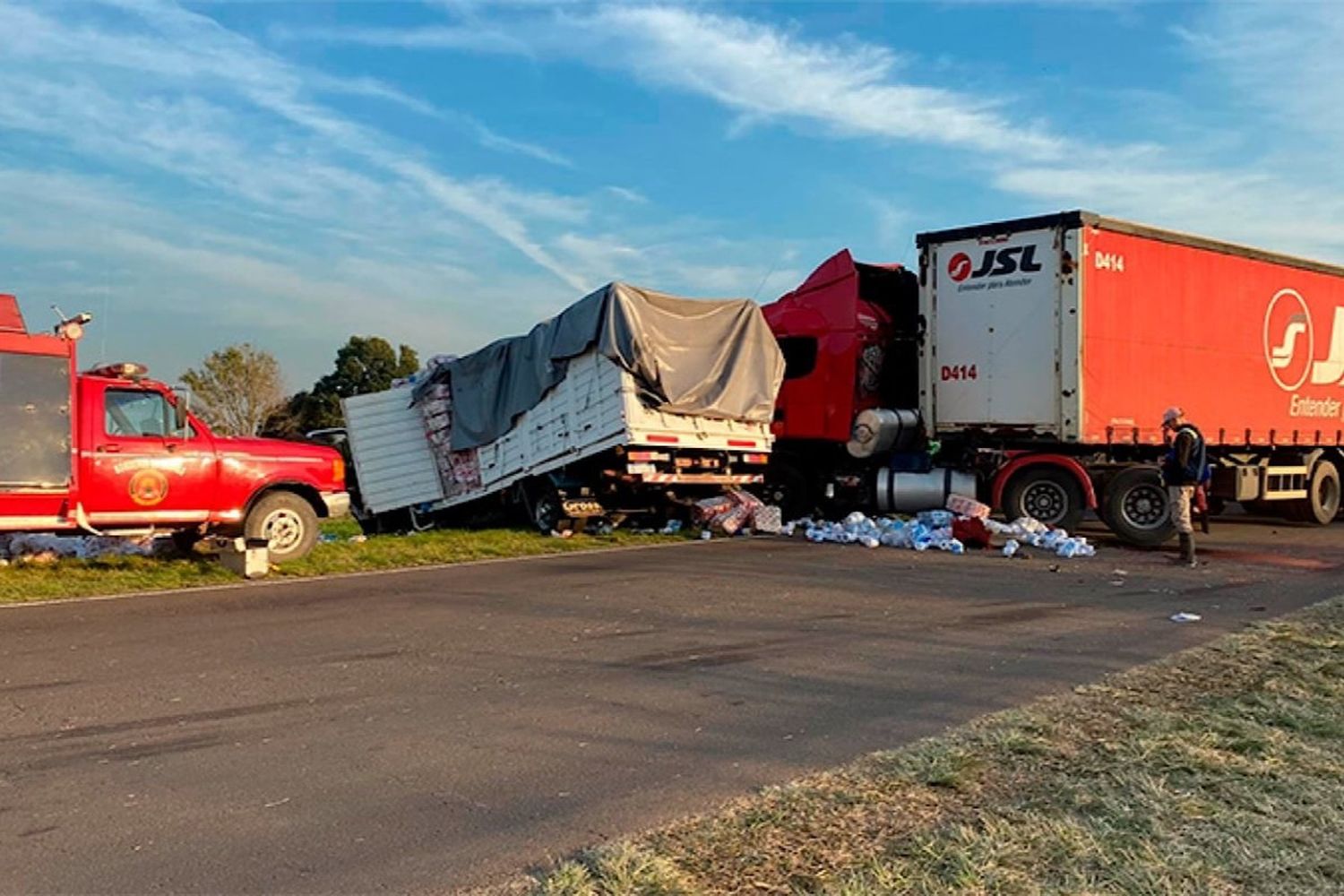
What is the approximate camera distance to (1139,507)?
14.8 m

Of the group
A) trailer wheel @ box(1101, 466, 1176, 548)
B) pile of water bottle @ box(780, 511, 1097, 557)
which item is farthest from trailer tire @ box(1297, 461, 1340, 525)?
pile of water bottle @ box(780, 511, 1097, 557)

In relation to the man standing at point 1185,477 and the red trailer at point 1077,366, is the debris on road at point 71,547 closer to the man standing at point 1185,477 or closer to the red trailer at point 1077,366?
the red trailer at point 1077,366

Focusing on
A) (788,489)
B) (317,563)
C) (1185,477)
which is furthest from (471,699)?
(788,489)

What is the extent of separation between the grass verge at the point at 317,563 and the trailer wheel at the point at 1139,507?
6.24 metres

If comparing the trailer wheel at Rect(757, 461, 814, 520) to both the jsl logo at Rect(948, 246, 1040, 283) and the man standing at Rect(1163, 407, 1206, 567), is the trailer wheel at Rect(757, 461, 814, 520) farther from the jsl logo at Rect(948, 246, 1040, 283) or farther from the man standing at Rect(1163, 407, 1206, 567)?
the man standing at Rect(1163, 407, 1206, 567)

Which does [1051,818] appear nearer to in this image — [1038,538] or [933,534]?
[933,534]

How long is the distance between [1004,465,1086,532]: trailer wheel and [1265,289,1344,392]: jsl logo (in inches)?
195

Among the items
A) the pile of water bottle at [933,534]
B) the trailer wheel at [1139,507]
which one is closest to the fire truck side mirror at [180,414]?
the pile of water bottle at [933,534]

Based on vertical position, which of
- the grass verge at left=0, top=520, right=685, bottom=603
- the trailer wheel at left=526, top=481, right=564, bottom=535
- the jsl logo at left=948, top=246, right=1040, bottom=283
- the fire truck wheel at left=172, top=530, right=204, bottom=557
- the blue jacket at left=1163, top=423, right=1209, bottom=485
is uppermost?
the jsl logo at left=948, top=246, right=1040, bottom=283

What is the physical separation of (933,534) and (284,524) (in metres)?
8.46

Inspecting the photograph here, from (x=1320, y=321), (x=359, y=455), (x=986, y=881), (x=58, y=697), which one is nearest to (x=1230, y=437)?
(x=1320, y=321)

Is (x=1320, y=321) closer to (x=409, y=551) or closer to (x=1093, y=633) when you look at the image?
(x=1093, y=633)

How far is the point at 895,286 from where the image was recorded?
1714 cm

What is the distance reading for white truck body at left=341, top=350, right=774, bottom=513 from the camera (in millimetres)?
14211
